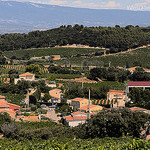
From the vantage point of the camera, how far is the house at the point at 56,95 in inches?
1667

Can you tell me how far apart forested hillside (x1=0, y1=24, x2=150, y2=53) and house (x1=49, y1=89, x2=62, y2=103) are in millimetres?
41116

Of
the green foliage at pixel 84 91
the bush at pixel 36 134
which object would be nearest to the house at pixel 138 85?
the green foliage at pixel 84 91

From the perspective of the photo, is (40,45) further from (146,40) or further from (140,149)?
(140,149)

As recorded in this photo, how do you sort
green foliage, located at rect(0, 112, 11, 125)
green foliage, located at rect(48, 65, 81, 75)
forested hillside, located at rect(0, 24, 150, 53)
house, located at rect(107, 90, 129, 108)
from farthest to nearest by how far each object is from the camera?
forested hillside, located at rect(0, 24, 150, 53)
green foliage, located at rect(48, 65, 81, 75)
house, located at rect(107, 90, 129, 108)
green foliage, located at rect(0, 112, 11, 125)

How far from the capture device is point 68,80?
52.5m

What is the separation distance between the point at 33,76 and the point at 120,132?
→ 26.3 metres

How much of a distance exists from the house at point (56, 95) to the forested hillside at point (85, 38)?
135 feet

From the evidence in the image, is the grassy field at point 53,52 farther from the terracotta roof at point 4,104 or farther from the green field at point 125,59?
the terracotta roof at point 4,104

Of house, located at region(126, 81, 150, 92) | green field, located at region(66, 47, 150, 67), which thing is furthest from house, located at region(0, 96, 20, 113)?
green field, located at region(66, 47, 150, 67)

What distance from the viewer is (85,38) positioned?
91.8m

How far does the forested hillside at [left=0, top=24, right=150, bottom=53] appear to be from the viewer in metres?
86.8

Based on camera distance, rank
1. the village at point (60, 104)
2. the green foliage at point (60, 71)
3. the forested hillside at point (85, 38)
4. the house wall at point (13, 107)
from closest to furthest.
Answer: the village at point (60, 104), the house wall at point (13, 107), the green foliage at point (60, 71), the forested hillside at point (85, 38)

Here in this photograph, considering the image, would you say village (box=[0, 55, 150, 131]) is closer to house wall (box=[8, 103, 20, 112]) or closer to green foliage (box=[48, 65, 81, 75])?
house wall (box=[8, 103, 20, 112])

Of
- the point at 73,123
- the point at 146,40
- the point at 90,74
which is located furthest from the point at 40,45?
the point at 73,123
